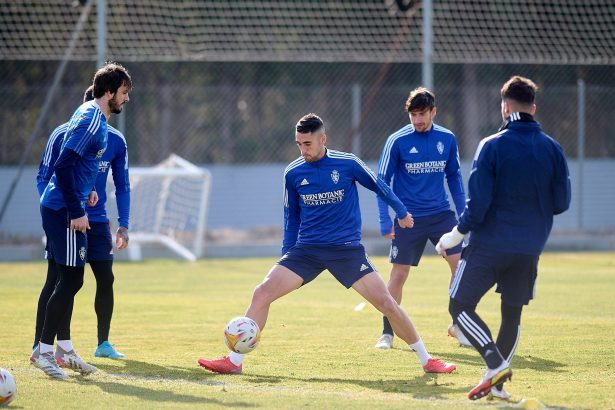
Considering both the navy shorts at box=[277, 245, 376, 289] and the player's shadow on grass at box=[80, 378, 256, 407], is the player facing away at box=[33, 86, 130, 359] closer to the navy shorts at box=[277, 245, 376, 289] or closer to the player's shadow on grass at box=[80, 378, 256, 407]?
the player's shadow on grass at box=[80, 378, 256, 407]

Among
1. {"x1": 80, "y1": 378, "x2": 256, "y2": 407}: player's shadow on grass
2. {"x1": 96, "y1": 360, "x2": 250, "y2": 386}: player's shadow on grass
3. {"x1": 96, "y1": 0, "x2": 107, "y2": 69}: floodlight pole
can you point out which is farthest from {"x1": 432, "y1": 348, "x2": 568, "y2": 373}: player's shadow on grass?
{"x1": 96, "y1": 0, "x2": 107, "y2": 69}: floodlight pole

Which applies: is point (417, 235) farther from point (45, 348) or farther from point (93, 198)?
point (45, 348)

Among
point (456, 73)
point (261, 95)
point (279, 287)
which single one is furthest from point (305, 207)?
point (456, 73)

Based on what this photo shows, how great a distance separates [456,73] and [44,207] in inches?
747

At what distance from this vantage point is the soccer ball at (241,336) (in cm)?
780

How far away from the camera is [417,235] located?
9664 millimetres

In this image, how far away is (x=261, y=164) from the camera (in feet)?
74.1

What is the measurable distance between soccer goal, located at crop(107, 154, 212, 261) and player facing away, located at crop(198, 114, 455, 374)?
11.1 metres

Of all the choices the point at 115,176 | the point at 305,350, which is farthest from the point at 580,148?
the point at 115,176

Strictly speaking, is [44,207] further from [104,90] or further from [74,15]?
[74,15]

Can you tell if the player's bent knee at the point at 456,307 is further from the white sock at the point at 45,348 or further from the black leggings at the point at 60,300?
the white sock at the point at 45,348

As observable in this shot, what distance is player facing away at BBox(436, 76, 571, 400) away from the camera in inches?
262

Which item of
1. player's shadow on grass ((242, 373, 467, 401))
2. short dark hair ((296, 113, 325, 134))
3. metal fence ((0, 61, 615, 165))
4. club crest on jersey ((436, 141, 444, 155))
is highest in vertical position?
metal fence ((0, 61, 615, 165))

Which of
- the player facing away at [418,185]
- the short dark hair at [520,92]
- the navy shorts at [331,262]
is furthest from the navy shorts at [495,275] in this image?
the player facing away at [418,185]
